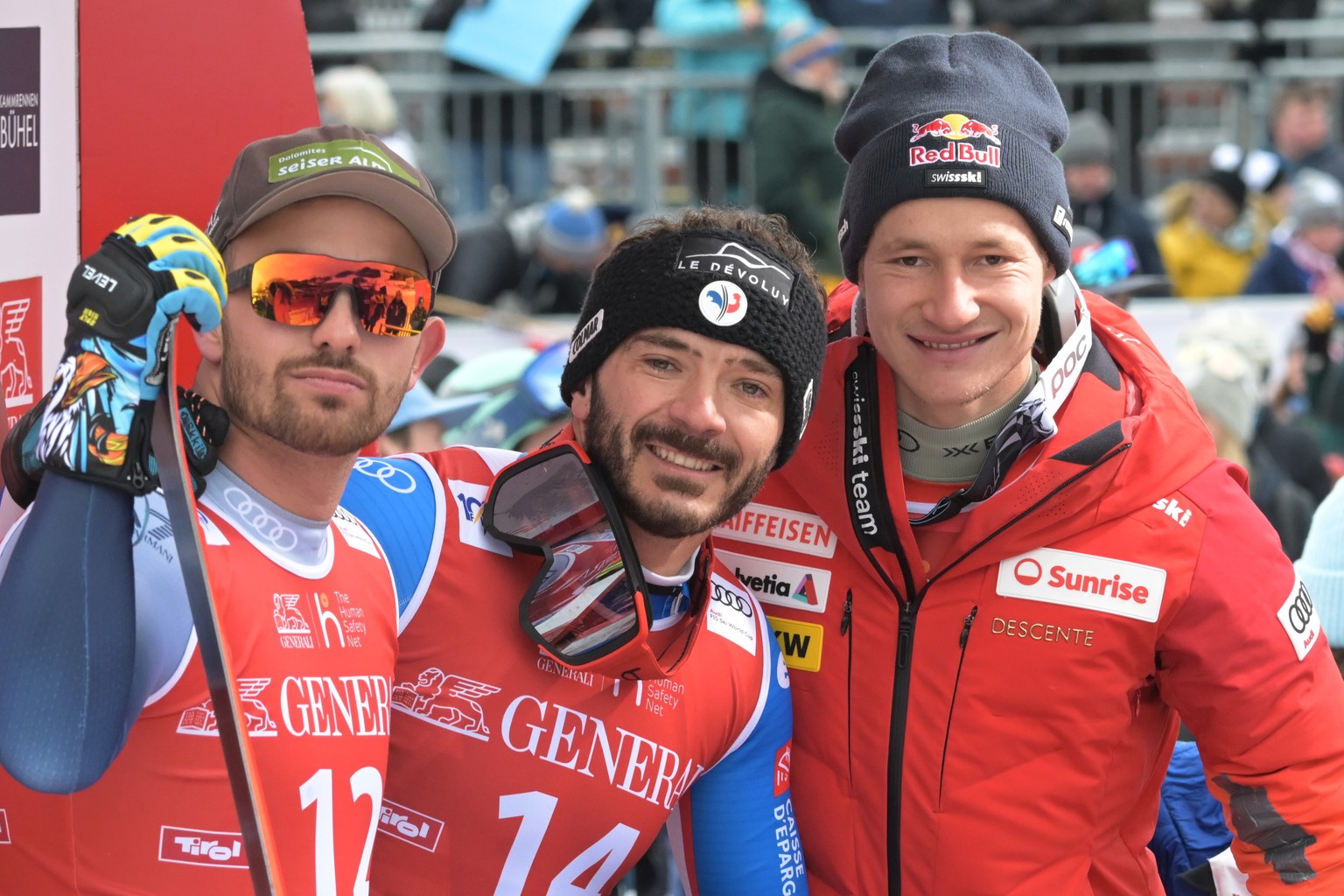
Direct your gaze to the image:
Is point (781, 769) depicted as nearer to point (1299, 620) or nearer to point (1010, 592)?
point (1010, 592)

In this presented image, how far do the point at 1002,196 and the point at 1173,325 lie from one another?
545cm

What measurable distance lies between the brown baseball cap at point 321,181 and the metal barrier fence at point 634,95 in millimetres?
6498

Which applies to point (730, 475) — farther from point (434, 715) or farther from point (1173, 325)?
→ point (1173, 325)

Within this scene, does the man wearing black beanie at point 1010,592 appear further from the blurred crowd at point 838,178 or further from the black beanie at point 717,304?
the blurred crowd at point 838,178

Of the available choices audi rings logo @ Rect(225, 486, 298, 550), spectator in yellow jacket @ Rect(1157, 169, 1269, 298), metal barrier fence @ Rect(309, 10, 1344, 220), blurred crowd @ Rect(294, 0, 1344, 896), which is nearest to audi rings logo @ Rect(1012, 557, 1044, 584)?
audi rings logo @ Rect(225, 486, 298, 550)

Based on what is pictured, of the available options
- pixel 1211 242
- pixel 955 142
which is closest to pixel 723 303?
pixel 955 142

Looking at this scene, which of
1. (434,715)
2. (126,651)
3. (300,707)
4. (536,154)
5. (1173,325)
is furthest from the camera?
(536,154)

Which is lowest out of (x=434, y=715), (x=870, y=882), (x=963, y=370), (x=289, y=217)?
(x=870, y=882)

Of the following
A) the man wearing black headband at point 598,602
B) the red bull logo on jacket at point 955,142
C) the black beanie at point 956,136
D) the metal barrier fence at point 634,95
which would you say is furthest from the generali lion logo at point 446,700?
the metal barrier fence at point 634,95

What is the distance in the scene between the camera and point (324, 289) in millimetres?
2533

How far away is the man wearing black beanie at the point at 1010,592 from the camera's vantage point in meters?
2.94

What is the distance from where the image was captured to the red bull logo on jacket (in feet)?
9.74

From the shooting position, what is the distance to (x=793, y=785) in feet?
10.5

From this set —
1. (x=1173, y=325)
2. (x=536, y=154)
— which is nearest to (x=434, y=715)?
(x=1173, y=325)
